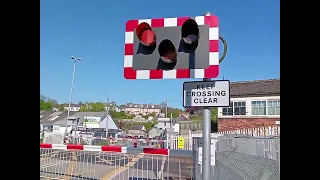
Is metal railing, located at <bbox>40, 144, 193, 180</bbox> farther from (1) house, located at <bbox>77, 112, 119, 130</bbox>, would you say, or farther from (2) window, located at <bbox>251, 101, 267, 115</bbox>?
(1) house, located at <bbox>77, 112, 119, 130</bbox>

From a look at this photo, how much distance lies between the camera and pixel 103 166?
18.9 ft

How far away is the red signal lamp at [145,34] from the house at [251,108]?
71.4ft

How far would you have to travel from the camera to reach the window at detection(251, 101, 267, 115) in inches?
936

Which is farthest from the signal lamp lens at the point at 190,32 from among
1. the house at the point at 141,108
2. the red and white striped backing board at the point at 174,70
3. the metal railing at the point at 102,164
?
the house at the point at 141,108

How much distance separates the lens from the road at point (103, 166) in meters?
5.23

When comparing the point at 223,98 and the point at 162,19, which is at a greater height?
the point at 162,19

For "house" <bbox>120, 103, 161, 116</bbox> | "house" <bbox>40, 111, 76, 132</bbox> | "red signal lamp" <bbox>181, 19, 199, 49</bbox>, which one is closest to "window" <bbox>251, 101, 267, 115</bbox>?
"red signal lamp" <bbox>181, 19, 199, 49</bbox>

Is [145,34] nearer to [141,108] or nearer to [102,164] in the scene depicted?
[102,164]

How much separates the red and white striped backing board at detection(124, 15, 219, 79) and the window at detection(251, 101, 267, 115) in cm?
2279
